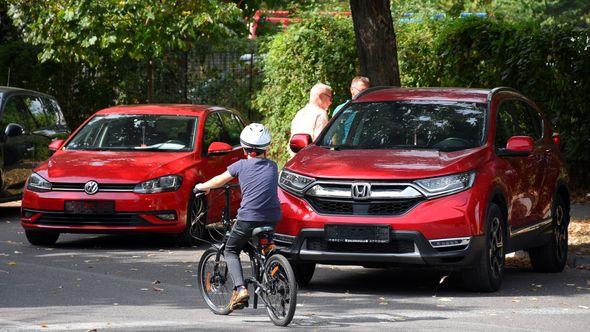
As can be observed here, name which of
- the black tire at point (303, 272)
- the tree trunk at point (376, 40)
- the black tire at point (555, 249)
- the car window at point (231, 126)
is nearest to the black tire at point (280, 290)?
the black tire at point (303, 272)

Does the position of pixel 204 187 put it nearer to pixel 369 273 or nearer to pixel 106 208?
pixel 369 273

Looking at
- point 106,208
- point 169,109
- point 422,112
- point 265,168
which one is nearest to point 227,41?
point 169,109

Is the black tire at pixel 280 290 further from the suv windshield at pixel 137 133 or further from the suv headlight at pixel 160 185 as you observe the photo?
the suv windshield at pixel 137 133

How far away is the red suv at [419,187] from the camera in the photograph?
444 inches

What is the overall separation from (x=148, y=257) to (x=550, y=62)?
7.75 m

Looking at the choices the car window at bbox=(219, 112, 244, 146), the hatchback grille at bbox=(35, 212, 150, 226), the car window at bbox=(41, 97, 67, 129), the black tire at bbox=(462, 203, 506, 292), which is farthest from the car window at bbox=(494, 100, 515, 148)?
the car window at bbox=(41, 97, 67, 129)

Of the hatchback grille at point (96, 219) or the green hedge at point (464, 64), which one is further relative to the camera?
the green hedge at point (464, 64)

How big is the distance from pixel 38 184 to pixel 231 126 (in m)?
3.16

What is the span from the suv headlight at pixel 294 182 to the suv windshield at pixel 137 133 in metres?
4.24

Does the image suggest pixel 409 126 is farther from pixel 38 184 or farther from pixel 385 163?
pixel 38 184

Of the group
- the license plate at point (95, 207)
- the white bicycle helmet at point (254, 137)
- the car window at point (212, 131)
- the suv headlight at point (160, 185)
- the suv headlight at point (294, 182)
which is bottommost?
the license plate at point (95, 207)

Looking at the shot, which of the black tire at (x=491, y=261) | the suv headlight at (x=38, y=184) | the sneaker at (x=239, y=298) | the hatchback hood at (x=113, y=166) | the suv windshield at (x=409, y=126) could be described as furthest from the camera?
the suv headlight at (x=38, y=184)

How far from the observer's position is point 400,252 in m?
11.3

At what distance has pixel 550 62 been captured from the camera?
19938 mm
